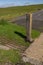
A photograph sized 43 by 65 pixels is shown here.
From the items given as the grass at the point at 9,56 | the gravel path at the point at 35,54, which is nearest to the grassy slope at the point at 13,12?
the gravel path at the point at 35,54

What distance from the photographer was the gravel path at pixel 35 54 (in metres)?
9.52

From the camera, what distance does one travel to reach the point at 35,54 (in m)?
10.6

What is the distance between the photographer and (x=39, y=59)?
9820mm

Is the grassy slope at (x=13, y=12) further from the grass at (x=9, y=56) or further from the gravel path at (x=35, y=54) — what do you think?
the grass at (x=9, y=56)

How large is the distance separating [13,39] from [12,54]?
3693 mm

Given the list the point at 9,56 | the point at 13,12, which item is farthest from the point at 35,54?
the point at 13,12

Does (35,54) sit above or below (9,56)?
below

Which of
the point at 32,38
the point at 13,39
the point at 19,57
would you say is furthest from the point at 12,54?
the point at 32,38

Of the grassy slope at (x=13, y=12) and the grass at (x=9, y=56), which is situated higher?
the grass at (x=9, y=56)

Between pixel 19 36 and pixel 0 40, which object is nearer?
pixel 0 40

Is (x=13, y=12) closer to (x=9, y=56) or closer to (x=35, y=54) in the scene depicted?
(x=35, y=54)

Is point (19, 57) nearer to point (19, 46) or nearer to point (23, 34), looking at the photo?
point (19, 46)

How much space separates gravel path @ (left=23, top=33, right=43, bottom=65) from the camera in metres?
9.52

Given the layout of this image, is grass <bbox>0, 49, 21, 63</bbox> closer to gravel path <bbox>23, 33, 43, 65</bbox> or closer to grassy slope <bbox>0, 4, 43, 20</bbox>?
gravel path <bbox>23, 33, 43, 65</bbox>
